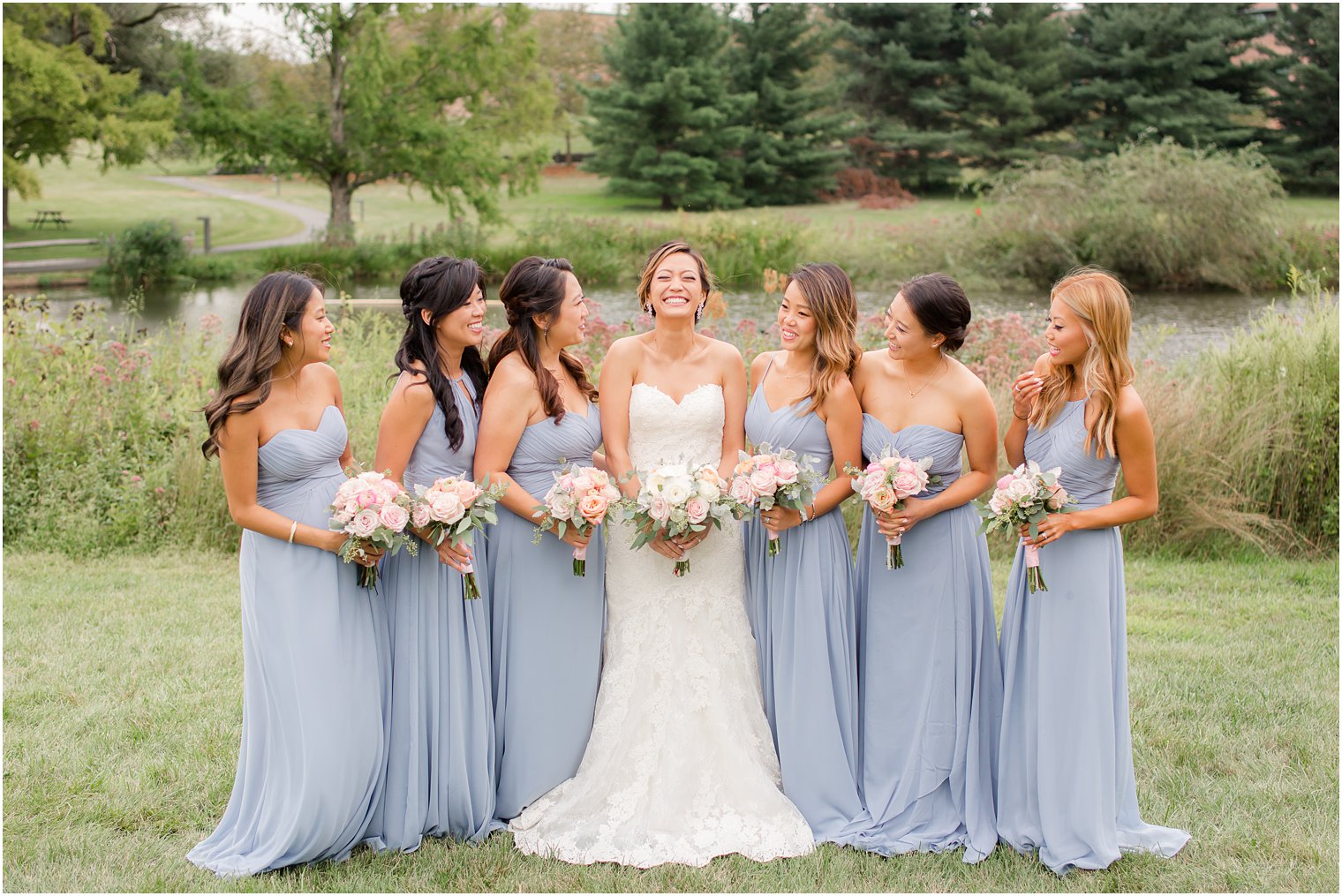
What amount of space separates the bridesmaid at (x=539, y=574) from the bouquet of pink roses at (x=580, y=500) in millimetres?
293

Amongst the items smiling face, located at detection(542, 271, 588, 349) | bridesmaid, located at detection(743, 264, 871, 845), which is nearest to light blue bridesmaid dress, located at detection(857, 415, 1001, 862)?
bridesmaid, located at detection(743, 264, 871, 845)

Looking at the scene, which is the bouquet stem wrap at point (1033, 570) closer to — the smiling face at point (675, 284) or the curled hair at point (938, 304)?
the curled hair at point (938, 304)

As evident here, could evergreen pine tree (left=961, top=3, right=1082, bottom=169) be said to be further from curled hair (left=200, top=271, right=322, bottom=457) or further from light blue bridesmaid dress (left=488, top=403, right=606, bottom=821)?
curled hair (left=200, top=271, right=322, bottom=457)

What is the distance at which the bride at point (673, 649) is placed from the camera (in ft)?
15.9

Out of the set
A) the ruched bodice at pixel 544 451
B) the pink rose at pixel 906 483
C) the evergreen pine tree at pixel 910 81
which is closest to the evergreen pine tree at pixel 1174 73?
the evergreen pine tree at pixel 910 81

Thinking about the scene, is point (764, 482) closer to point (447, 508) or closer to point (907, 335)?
point (907, 335)

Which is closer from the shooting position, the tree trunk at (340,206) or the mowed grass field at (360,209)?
the tree trunk at (340,206)

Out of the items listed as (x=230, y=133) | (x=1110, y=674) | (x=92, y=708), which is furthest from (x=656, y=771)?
(x=230, y=133)

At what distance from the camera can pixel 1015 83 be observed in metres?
41.8

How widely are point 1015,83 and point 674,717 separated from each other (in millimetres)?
41425

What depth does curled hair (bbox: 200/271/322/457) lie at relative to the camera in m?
4.35

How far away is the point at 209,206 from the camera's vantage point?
46.3m

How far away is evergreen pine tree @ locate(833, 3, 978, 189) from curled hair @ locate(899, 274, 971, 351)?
3887 cm

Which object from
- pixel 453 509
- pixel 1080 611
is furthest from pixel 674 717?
pixel 1080 611
